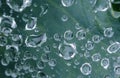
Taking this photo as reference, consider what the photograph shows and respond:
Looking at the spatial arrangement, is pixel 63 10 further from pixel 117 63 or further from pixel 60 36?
pixel 117 63

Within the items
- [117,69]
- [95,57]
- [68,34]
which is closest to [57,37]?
[68,34]

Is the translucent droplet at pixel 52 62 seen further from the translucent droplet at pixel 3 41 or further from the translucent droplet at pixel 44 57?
the translucent droplet at pixel 3 41

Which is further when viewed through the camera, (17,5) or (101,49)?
(101,49)

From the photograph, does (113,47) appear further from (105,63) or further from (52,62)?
(52,62)

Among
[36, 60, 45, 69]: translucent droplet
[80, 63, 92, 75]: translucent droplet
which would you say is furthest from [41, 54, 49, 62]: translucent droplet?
[80, 63, 92, 75]: translucent droplet

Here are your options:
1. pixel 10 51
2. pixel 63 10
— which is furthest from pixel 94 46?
pixel 10 51

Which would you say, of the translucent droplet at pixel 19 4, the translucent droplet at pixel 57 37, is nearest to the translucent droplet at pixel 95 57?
the translucent droplet at pixel 57 37

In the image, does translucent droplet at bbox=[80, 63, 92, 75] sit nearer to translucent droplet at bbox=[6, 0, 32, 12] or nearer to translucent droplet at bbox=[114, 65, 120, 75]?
translucent droplet at bbox=[114, 65, 120, 75]
